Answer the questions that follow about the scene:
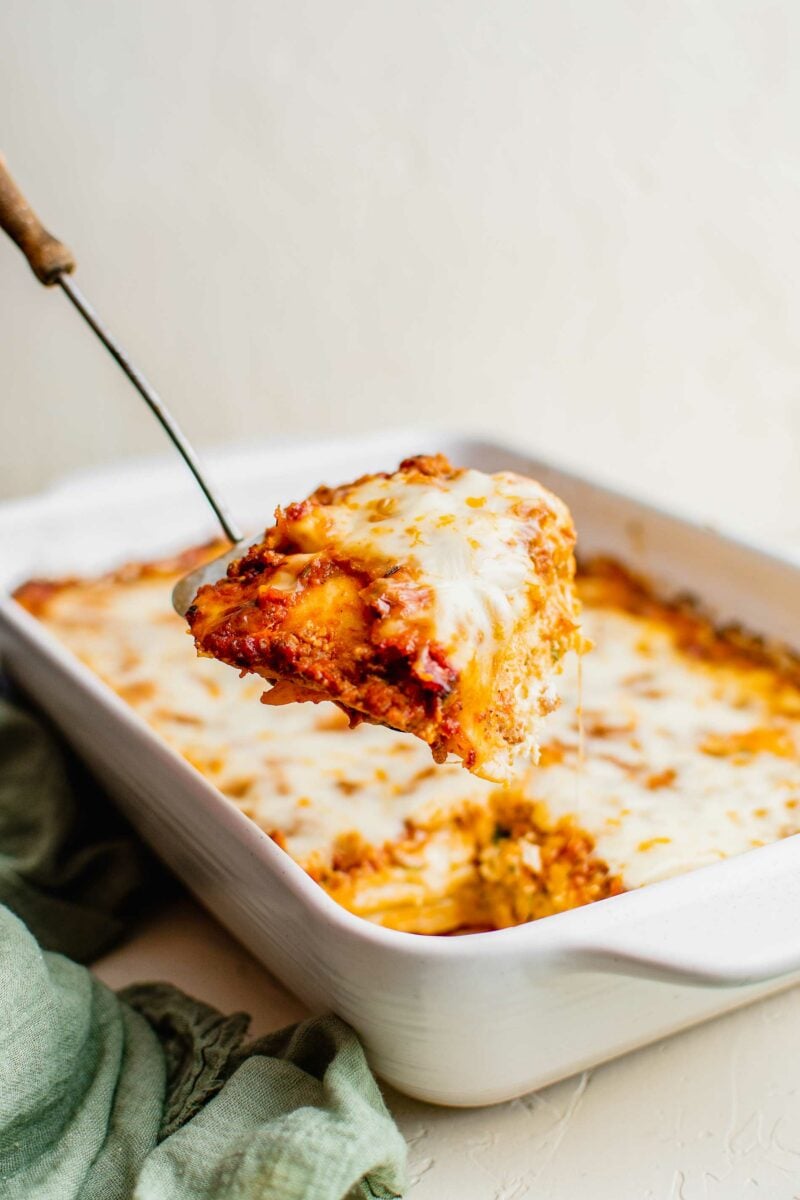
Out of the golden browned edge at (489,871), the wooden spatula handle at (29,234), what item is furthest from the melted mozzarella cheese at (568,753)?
the wooden spatula handle at (29,234)

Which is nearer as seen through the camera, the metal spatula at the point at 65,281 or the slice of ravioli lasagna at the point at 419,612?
the slice of ravioli lasagna at the point at 419,612

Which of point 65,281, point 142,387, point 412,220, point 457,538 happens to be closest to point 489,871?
point 457,538

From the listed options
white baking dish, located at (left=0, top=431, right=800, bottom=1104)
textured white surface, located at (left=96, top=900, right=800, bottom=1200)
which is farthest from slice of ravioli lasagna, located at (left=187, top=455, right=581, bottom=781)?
textured white surface, located at (left=96, top=900, right=800, bottom=1200)

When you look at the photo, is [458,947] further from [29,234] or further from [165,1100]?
[29,234]

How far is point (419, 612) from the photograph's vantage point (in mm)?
1133

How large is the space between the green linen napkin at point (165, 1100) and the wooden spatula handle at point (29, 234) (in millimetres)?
718

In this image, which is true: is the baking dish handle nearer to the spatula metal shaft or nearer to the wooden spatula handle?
the spatula metal shaft

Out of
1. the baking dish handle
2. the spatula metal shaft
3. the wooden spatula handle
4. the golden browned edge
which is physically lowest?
the golden browned edge

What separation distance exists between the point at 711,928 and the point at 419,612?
1.20 feet

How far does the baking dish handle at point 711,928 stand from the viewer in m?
1.03

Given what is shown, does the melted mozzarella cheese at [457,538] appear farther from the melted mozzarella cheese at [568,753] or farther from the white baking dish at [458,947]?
the white baking dish at [458,947]

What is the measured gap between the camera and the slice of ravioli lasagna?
3.66ft

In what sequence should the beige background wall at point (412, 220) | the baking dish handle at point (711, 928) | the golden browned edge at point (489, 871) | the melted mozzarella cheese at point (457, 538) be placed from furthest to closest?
the beige background wall at point (412, 220) < the golden browned edge at point (489, 871) < the melted mozzarella cheese at point (457, 538) < the baking dish handle at point (711, 928)

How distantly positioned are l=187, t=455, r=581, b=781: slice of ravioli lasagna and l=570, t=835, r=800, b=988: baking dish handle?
189 millimetres
